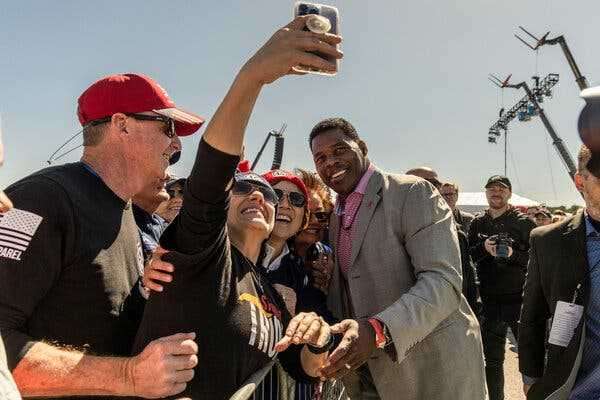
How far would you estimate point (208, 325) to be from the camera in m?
1.63

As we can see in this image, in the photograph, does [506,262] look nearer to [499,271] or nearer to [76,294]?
[499,271]

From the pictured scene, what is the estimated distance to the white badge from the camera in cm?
264

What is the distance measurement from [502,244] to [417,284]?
11.9ft

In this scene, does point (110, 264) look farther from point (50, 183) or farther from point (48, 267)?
point (50, 183)

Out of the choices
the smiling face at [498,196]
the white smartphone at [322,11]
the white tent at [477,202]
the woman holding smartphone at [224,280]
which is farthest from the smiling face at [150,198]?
the white tent at [477,202]

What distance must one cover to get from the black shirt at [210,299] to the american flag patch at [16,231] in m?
0.40

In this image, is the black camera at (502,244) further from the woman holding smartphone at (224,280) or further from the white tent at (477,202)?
Result: the white tent at (477,202)

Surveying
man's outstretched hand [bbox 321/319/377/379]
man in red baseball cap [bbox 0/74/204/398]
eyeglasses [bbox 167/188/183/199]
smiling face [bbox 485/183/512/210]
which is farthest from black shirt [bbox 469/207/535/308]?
man in red baseball cap [bbox 0/74/204/398]

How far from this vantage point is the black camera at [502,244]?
18.2 ft

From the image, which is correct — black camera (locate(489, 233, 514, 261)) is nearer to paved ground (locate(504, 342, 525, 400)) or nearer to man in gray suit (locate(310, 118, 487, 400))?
paved ground (locate(504, 342, 525, 400))

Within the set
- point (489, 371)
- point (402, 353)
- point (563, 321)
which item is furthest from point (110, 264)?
point (489, 371)

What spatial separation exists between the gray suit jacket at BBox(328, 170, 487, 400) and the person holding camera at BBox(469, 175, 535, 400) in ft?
9.42

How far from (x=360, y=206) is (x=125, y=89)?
1274mm

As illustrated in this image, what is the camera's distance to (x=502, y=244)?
5.57 metres
